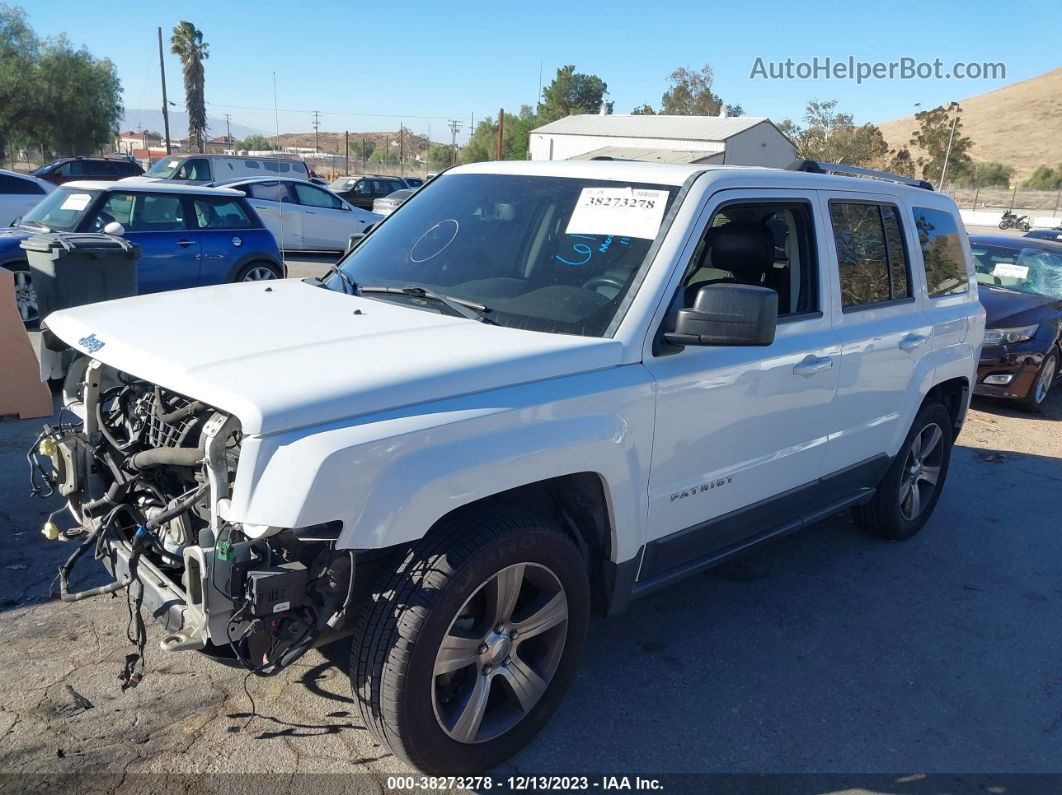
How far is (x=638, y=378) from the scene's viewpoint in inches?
119

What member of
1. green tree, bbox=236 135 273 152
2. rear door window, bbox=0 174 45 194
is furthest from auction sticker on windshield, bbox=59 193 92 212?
green tree, bbox=236 135 273 152

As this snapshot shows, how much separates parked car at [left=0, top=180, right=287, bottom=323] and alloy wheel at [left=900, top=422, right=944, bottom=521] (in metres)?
7.61

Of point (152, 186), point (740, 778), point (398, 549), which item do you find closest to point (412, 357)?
point (398, 549)

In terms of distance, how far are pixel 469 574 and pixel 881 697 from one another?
6.65ft

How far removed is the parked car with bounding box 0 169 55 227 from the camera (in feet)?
41.2

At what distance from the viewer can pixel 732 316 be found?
294cm

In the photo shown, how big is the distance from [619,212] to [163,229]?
7667 mm

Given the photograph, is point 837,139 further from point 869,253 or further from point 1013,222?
point 869,253

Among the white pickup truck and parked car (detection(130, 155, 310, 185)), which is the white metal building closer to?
the white pickup truck

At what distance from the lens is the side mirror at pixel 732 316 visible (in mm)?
2934

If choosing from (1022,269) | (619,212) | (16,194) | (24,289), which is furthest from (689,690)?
(16,194)

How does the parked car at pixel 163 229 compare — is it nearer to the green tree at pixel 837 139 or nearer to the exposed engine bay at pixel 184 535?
the exposed engine bay at pixel 184 535

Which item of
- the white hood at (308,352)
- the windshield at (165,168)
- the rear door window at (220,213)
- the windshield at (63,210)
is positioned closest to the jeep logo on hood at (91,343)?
the white hood at (308,352)

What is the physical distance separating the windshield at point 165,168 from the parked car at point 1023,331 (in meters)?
16.4
